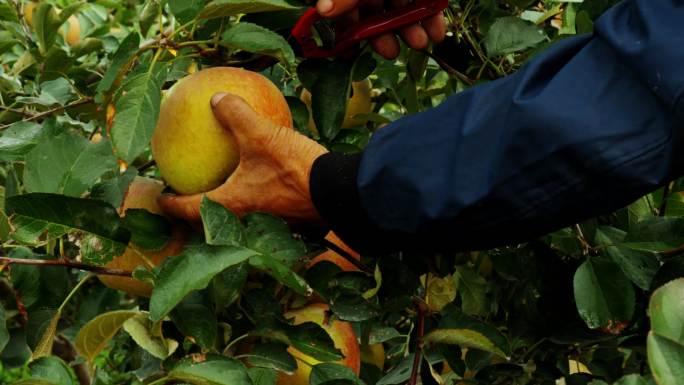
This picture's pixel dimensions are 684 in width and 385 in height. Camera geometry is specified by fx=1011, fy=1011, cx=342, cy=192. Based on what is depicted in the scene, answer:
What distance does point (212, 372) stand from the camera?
90 cm

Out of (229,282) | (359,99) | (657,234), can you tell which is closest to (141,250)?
(229,282)

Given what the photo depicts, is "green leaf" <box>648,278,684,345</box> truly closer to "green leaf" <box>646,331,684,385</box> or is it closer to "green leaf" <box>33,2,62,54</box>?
"green leaf" <box>646,331,684,385</box>

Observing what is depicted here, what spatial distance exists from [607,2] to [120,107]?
0.63m

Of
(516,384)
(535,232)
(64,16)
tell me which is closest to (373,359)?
(516,384)

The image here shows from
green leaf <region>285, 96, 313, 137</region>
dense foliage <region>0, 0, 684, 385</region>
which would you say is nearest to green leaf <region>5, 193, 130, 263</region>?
dense foliage <region>0, 0, 684, 385</region>

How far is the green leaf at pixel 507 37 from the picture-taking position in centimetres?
121

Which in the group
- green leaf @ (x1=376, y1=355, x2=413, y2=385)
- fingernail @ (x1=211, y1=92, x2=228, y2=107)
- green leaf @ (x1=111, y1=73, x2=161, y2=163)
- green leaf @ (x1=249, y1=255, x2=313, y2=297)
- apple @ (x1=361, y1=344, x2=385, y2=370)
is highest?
green leaf @ (x1=111, y1=73, x2=161, y2=163)

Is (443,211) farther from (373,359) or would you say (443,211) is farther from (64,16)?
(64,16)

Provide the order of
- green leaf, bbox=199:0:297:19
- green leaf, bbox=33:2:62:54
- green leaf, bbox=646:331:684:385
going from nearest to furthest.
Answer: green leaf, bbox=646:331:684:385, green leaf, bbox=199:0:297:19, green leaf, bbox=33:2:62:54

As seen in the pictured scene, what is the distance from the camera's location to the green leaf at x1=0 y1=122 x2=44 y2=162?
1110 mm

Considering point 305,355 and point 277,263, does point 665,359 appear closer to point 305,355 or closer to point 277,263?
point 277,263

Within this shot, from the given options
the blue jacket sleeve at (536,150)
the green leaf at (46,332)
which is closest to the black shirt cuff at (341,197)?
the blue jacket sleeve at (536,150)

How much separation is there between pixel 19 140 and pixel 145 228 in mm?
205

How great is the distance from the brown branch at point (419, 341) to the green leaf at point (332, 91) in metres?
0.24
